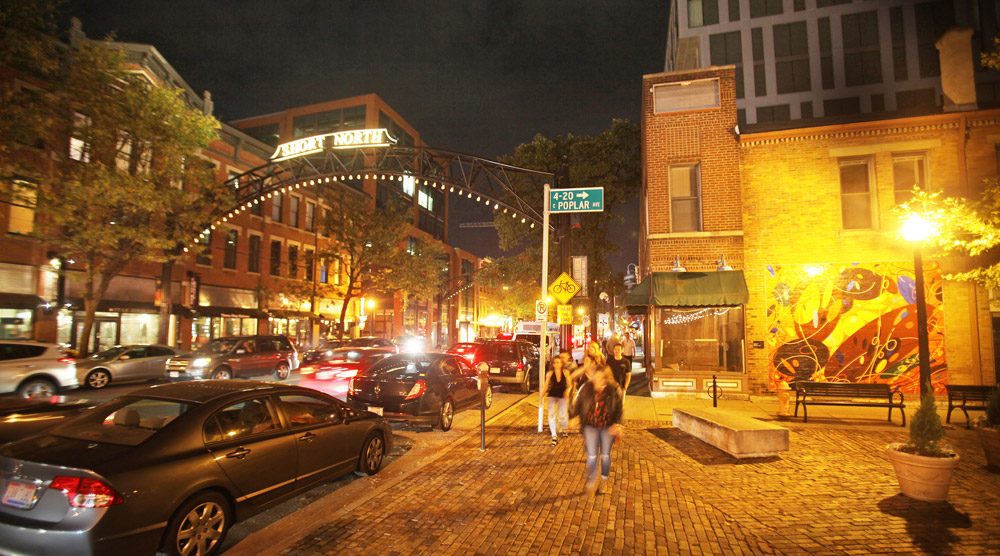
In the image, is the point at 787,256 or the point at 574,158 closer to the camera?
the point at 787,256

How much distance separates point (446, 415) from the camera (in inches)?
413

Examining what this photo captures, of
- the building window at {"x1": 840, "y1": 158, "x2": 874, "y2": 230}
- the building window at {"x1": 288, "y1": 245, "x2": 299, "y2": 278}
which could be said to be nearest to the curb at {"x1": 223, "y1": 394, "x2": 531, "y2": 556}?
the building window at {"x1": 840, "y1": 158, "x2": 874, "y2": 230}

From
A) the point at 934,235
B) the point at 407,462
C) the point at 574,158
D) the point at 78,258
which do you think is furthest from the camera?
the point at 574,158

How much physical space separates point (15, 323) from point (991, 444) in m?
28.9

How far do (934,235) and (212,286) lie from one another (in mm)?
31653

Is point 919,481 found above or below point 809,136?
below

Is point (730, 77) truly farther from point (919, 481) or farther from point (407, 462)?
point (407, 462)

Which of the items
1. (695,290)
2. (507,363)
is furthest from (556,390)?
(507,363)

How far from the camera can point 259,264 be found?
107ft

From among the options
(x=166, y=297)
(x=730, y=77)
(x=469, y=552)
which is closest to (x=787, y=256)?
(x=730, y=77)

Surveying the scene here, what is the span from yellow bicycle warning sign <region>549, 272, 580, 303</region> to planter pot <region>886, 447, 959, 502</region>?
6.50 meters

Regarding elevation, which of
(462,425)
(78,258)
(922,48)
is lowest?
(462,425)

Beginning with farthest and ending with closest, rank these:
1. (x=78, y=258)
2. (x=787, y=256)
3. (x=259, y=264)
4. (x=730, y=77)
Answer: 1. (x=259, y=264)
2. (x=78, y=258)
3. (x=730, y=77)
4. (x=787, y=256)

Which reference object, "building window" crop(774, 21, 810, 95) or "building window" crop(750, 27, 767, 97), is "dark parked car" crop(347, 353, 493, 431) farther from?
"building window" crop(774, 21, 810, 95)
